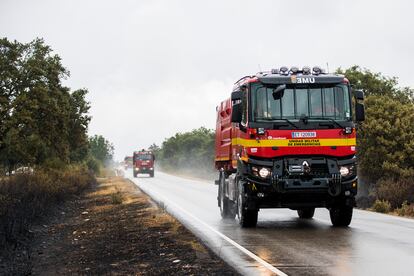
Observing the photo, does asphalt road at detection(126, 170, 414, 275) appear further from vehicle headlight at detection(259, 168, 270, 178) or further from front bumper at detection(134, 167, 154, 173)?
front bumper at detection(134, 167, 154, 173)

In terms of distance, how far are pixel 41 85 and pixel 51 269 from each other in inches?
860

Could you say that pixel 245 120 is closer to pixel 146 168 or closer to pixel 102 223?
pixel 102 223

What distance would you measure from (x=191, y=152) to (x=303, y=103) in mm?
95079

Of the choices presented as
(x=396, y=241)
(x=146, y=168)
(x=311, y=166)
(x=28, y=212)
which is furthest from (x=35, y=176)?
(x=146, y=168)

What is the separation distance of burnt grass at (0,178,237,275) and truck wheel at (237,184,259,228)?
1.46 meters

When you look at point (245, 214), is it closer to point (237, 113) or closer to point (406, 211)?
point (237, 113)

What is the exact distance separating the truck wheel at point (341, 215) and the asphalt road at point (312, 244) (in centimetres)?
26

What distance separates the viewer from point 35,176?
30562 mm

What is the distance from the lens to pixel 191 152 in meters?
110

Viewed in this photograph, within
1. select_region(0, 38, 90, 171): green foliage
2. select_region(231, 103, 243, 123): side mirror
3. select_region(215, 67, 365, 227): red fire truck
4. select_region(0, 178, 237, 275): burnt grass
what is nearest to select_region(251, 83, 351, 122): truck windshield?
select_region(215, 67, 365, 227): red fire truck

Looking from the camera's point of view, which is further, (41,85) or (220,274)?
(41,85)

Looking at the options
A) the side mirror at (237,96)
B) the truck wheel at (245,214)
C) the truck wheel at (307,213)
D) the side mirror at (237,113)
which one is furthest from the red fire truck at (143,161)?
the side mirror at (237,113)

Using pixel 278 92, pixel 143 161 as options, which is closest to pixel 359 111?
pixel 278 92

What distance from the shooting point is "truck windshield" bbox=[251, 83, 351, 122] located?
15180mm
